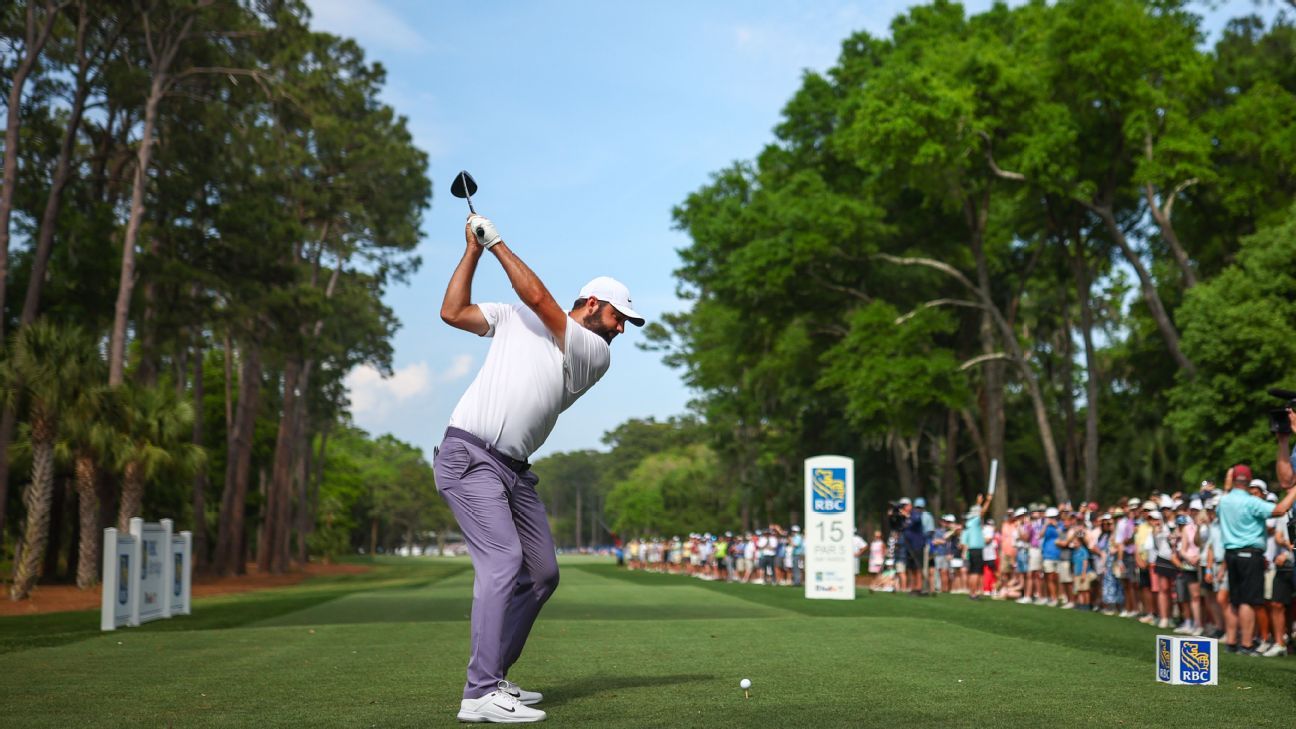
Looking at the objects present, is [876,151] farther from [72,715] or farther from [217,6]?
[72,715]

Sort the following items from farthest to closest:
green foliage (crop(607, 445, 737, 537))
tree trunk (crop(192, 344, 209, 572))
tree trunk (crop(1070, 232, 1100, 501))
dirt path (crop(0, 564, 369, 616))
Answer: green foliage (crop(607, 445, 737, 537)) < tree trunk (crop(192, 344, 209, 572)) < tree trunk (crop(1070, 232, 1100, 501)) < dirt path (crop(0, 564, 369, 616))

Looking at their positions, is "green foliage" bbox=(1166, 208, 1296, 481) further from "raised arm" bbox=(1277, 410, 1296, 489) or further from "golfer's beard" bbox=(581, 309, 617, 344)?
"golfer's beard" bbox=(581, 309, 617, 344)

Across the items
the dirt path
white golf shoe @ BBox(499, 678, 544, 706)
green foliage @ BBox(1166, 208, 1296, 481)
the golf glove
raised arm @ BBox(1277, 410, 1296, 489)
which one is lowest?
the dirt path

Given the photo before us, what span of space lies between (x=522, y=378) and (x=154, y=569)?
12192 mm

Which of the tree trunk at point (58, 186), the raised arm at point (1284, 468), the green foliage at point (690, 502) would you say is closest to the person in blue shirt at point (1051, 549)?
the raised arm at point (1284, 468)

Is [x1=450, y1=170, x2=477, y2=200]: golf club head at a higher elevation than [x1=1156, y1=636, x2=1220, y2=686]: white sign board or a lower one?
higher

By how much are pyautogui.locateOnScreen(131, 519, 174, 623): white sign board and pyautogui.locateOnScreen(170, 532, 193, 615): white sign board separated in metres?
0.60

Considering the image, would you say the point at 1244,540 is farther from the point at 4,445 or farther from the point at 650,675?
the point at 4,445

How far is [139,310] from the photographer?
116 feet

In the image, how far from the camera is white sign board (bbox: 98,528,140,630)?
48.6 ft

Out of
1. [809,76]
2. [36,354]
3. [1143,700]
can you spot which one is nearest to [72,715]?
[1143,700]

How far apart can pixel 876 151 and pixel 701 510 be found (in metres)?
71.9

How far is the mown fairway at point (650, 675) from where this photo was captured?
21.8 ft

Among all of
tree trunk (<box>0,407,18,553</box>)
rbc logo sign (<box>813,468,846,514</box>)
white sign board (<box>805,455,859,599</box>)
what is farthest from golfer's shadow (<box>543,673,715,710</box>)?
tree trunk (<box>0,407,18,553</box>)
